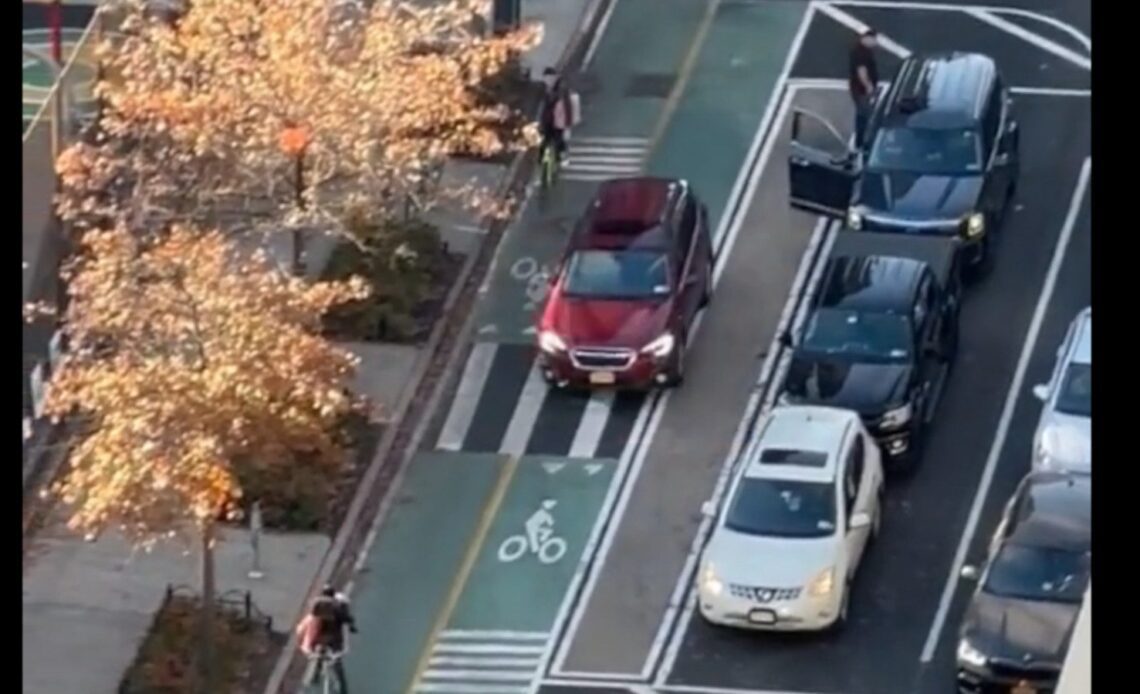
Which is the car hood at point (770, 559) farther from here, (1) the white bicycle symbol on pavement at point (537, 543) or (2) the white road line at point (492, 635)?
(1) the white bicycle symbol on pavement at point (537, 543)

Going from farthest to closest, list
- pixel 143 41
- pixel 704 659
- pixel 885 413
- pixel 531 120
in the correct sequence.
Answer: pixel 531 120 → pixel 143 41 → pixel 885 413 → pixel 704 659

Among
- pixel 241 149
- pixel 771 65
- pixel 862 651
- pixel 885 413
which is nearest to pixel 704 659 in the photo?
pixel 862 651

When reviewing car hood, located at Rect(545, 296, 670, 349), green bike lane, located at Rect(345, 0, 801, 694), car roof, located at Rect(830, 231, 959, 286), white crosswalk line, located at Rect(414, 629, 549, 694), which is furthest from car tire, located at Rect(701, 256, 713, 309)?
white crosswalk line, located at Rect(414, 629, 549, 694)

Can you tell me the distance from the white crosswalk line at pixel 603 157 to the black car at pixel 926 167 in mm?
2824

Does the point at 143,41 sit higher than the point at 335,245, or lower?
higher

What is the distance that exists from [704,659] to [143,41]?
9884 millimetres

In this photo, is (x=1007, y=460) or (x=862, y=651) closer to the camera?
(x=862, y=651)

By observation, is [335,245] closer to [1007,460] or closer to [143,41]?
[143,41]

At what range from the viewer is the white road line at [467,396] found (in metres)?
28.0

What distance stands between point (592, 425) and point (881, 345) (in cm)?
350

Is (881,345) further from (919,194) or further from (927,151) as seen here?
(927,151)

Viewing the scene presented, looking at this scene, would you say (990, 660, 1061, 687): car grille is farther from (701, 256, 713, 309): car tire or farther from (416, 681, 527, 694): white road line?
(701, 256, 713, 309): car tire

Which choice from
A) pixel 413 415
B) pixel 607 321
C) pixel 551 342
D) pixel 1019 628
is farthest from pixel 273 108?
pixel 1019 628

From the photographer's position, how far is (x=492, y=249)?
1244 inches
